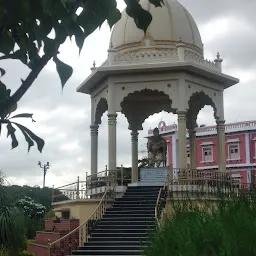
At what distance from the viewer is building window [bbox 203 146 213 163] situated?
48.4 m

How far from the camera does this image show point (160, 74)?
18.7 meters

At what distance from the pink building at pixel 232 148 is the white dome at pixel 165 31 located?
85.3 ft

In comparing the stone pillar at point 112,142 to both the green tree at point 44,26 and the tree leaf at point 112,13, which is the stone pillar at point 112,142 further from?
the tree leaf at point 112,13

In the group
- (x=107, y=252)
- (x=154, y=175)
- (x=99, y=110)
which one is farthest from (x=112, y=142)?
(x=107, y=252)

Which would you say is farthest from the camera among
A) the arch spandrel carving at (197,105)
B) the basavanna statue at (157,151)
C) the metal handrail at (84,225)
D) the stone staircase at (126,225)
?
the basavanna statue at (157,151)

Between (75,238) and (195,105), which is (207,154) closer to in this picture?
(195,105)

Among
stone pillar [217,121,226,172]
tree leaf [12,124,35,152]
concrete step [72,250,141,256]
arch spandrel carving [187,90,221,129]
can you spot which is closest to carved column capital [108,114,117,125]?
arch spandrel carving [187,90,221,129]

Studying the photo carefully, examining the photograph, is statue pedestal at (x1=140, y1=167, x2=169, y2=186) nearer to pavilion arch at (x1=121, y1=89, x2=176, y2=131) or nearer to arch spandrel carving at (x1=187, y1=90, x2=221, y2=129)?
arch spandrel carving at (x1=187, y1=90, x2=221, y2=129)

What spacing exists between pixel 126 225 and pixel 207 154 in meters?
34.0

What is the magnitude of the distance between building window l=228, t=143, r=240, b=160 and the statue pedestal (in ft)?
95.7

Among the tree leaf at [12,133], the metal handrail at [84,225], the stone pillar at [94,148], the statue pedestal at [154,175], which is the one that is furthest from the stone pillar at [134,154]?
the tree leaf at [12,133]

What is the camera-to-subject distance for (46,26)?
233 centimetres

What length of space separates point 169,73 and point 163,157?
3676 mm

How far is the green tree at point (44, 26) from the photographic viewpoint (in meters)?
2.15
